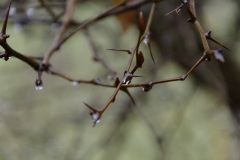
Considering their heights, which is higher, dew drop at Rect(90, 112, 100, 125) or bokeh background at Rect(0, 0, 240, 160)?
dew drop at Rect(90, 112, 100, 125)

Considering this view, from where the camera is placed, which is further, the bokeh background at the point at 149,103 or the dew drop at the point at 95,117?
the bokeh background at the point at 149,103

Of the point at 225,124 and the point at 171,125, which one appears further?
the point at 171,125

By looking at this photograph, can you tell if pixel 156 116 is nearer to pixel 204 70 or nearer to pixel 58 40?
pixel 204 70

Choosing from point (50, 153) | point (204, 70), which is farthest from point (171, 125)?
point (50, 153)

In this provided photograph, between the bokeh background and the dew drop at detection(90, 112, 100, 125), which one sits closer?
the dew drop at detection(90, 112, 100, 125)

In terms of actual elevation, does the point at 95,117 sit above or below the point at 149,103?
above

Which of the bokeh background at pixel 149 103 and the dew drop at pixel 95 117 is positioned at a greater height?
the dew drop at pixel 95 117

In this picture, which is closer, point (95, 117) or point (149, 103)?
point (95, 117)

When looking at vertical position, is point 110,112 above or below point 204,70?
below
